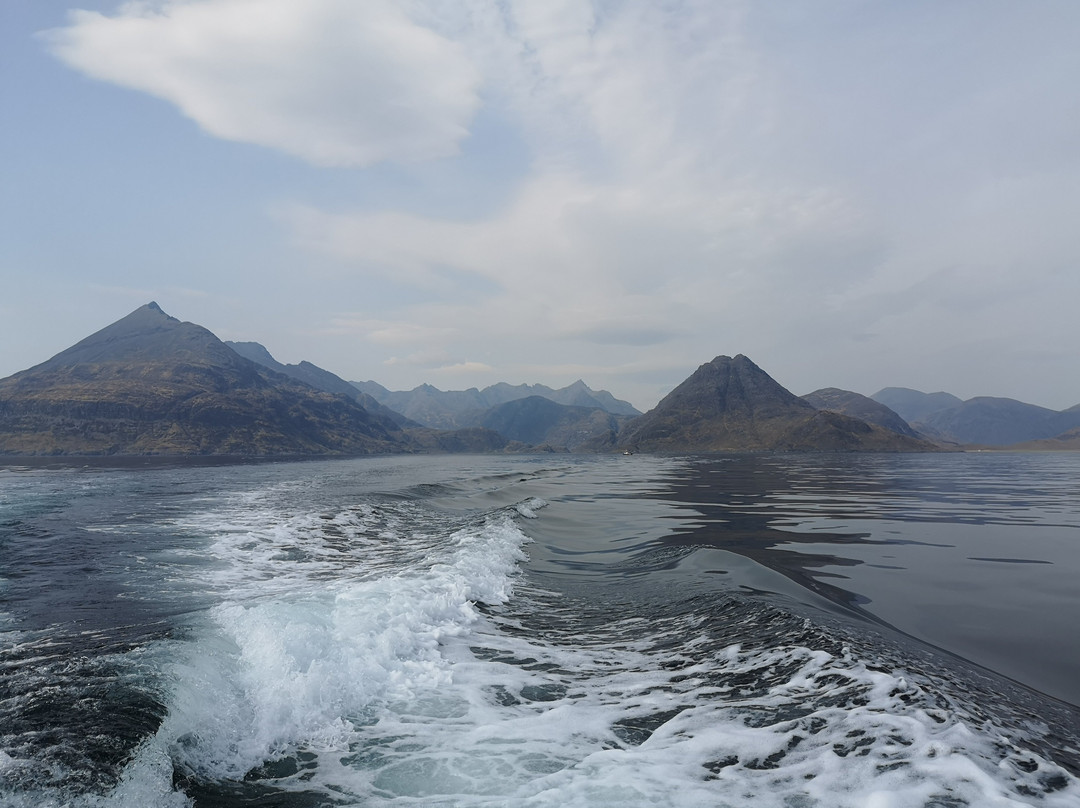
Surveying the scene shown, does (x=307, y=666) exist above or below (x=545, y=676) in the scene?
above

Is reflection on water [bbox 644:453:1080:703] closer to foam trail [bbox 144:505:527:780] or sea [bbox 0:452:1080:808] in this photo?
sea [bbox 0:452:1080:808]

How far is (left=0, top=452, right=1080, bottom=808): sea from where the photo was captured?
4.89m

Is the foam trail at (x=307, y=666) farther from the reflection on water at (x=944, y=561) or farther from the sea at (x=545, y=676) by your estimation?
the reflection on water at (x=944, y=561)

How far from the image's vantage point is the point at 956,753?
190 inches

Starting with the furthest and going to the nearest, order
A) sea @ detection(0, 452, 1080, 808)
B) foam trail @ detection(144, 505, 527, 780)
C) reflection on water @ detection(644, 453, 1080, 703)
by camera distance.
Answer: reflection on water @ detection(644, 453, 1080, 703), foam trail @ detection(144, 505, 527, 780), sea @ detection(0, 452, 1080, 808)

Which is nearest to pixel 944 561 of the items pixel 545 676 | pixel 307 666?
pixel 545 676

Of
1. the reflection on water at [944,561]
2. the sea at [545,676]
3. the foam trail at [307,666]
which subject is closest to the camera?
the sea at [545,676]

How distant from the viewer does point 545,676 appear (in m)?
8.16

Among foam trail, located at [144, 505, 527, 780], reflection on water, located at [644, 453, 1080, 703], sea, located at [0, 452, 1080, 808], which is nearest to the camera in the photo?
sea, located at [0, 452, 1080, 808]

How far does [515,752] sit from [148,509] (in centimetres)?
3359

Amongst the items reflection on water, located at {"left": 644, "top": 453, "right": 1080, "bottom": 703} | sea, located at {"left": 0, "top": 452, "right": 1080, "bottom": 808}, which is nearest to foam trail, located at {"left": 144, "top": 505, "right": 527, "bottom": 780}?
sea, located at {"left": 0, "top": 452, "right": 1080, "bottom": 808}

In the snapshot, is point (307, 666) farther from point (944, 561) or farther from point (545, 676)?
point (944, 561)

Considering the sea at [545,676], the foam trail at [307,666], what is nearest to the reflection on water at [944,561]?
the sea at [545,676]

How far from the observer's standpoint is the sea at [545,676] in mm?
4891
